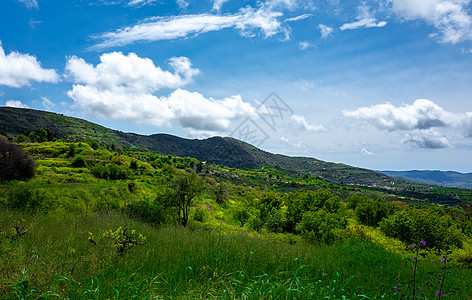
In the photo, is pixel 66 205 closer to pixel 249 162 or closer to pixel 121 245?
pixel 121 245

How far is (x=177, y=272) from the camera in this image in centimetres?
466

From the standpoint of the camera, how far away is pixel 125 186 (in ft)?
99.9

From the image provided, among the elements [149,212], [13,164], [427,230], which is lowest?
[427,230]

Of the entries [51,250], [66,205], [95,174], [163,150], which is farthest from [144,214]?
[163,150]

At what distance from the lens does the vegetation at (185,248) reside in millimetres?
3676

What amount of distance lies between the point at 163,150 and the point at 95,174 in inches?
6219

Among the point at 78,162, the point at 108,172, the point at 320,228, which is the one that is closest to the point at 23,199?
the point at 108,172

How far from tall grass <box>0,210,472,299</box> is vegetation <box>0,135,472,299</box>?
1.1 inches

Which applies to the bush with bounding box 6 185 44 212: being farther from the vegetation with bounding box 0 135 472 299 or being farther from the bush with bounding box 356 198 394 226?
the bush with bounding box 356 198 394 226

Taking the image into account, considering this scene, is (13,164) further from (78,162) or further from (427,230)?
(427,230)

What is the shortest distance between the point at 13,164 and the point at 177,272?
2817 cm

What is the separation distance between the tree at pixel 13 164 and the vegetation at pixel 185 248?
1337mm

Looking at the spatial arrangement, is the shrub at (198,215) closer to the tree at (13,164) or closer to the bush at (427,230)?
the tree at (13,164)

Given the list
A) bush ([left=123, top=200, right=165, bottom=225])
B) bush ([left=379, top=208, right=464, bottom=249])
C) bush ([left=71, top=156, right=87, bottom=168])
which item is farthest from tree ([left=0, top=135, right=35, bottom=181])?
bush ([left=379, top=208, right=464, bottom=249])
